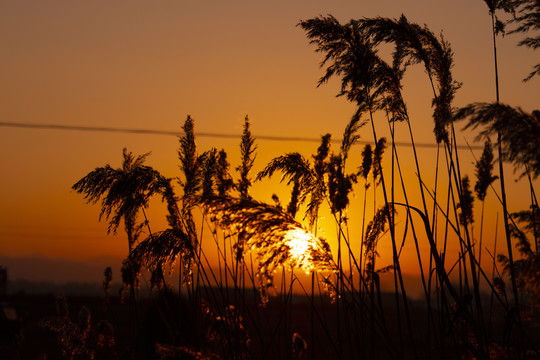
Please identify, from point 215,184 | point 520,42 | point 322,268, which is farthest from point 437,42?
point 215,184

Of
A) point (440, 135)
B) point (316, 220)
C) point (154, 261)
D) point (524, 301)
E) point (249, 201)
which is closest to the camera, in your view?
point (249, 201)

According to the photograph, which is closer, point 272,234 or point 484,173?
point 272,234

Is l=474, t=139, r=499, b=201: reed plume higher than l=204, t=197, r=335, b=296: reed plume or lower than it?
higher

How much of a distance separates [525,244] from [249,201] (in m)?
2.98

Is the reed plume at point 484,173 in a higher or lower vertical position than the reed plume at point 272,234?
higher

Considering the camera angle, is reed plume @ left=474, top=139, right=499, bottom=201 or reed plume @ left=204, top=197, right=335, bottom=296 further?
reed plume @ left=474, top=139, right=499, bottom=201

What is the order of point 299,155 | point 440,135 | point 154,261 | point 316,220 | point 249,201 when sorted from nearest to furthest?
point 249,201, point 154,261, point 440,135, point 299,155, point 316,220

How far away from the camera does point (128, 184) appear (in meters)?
4.97

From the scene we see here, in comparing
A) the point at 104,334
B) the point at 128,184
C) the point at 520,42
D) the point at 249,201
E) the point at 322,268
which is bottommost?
the point at 104,334

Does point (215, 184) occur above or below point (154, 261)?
above

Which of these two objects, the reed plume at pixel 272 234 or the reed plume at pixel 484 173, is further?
the reed plume at pixel 484 173

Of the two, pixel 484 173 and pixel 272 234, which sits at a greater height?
pixel 484 173

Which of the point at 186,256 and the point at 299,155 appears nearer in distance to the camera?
the point at 186,256

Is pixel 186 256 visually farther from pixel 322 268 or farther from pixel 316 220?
pixel 316 220
